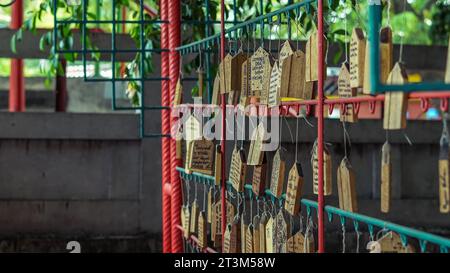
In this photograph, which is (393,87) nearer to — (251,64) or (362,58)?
(362,58)

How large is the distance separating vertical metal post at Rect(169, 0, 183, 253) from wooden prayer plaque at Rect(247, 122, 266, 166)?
4.02 ft

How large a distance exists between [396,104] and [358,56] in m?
0.23

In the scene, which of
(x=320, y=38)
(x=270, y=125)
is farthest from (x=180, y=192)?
(x=320, y=38)

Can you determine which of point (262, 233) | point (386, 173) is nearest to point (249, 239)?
point (262, 233)

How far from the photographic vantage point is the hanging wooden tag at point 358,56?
72.8 inches

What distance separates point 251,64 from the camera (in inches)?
98.3

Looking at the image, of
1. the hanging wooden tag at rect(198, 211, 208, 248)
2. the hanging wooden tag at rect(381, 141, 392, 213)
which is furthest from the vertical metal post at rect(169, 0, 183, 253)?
the hanging wooden tag at rect(381, 141, 392, 213)

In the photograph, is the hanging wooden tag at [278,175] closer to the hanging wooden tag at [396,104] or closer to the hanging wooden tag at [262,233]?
the hanging wooden tag at [262,233]

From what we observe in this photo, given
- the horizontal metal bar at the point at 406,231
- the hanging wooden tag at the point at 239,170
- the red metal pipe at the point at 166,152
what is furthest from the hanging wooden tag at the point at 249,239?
the red metal pipe at the point at 166,152

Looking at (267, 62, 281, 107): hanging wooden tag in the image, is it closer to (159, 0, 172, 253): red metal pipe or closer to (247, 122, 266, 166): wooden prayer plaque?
(247, 122, 266, 166): wooden prayer plaque

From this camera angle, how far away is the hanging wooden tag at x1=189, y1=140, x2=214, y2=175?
10.3 feet

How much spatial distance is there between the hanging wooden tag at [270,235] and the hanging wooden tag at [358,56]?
2.12 feet

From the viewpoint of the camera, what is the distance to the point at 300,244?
7.20ft
